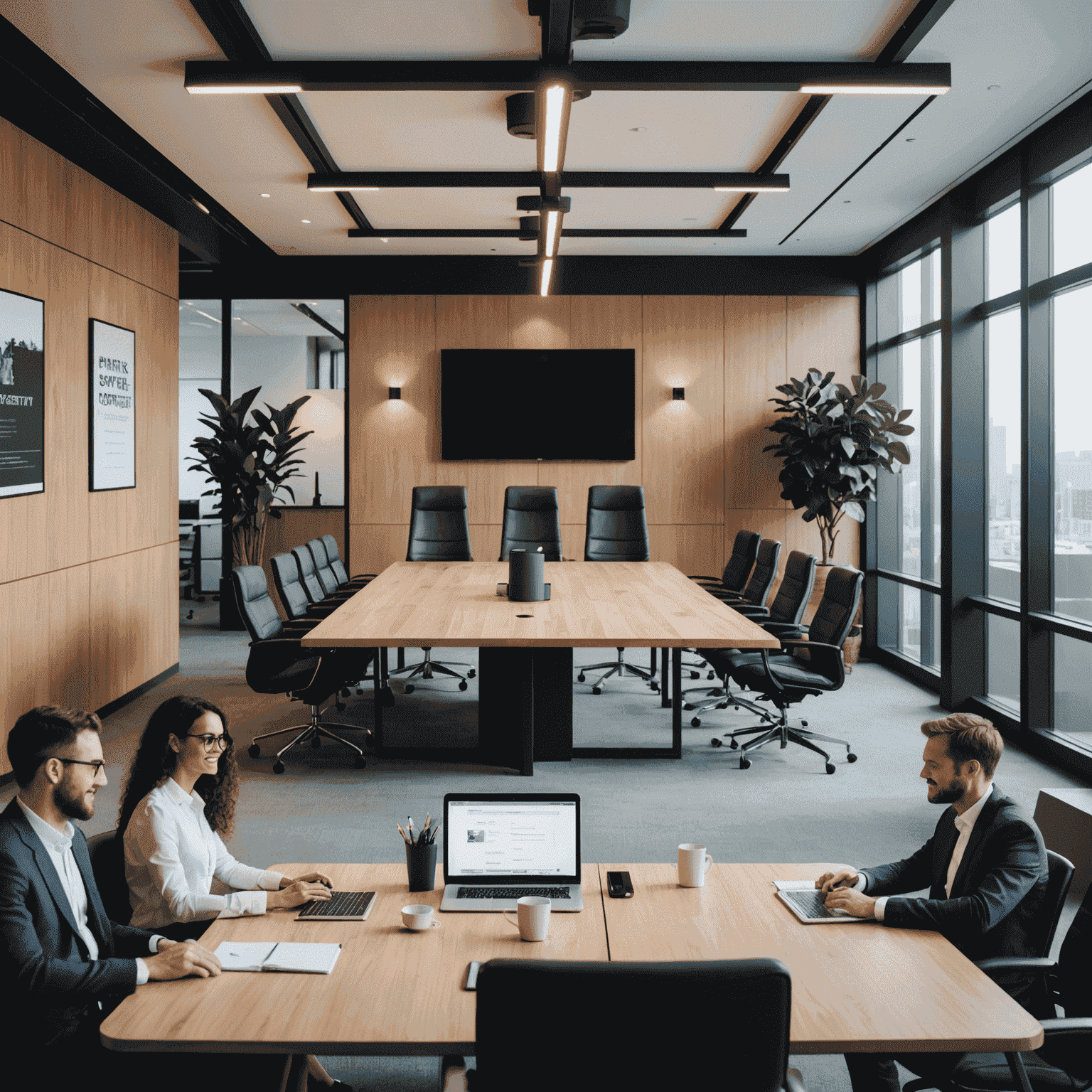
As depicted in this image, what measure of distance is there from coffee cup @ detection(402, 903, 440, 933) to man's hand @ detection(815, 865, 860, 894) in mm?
862

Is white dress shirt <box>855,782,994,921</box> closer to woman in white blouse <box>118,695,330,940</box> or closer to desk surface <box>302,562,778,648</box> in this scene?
woman in white blouse <box>118,695,330,940</box>

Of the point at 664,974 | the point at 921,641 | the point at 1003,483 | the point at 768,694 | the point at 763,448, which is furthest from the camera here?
the point at 763,448

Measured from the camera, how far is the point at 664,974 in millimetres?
1404

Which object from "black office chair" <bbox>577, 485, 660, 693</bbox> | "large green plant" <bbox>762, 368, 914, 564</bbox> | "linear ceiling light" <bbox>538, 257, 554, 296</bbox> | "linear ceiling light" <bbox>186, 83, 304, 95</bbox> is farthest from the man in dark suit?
"black office chair" <bbox>577, 485, 660, 693</bbox>

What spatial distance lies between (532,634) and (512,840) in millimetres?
2537

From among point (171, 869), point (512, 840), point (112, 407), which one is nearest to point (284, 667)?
point (112, 407)

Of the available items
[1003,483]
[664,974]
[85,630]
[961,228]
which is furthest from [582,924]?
[961,228]

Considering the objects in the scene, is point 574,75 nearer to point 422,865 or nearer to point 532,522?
point 422,865

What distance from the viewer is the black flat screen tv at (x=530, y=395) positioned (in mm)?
9453

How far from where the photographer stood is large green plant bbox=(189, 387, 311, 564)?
900 cm

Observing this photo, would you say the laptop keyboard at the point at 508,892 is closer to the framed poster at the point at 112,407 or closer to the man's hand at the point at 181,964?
the man's hand at the point at 181,964

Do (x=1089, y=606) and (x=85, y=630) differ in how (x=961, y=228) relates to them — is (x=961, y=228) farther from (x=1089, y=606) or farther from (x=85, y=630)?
(x=85, y=630)

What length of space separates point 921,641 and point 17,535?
6423 mm

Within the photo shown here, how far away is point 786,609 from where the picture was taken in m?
6.23
